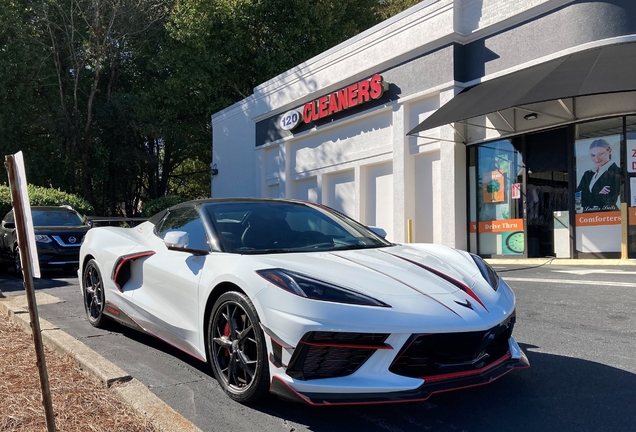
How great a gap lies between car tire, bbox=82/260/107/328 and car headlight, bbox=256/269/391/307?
2779 millimetres

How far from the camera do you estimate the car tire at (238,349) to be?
3.08m

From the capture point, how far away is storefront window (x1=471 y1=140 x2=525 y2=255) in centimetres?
1299

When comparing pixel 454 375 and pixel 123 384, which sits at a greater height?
pixel 454 375

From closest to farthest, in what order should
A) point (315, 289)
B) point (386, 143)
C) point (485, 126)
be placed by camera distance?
1. point (315, 289)
2. point (485, 126)
3. point (386, 143)

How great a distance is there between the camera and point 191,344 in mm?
3746

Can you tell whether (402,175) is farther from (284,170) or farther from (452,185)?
(284,170)

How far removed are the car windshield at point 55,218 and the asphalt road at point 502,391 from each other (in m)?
6.89

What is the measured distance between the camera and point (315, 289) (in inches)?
117

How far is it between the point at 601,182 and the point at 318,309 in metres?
10.5

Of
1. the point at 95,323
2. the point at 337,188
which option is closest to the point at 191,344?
the point at 95,323

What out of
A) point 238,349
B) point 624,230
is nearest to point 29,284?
point 238,349

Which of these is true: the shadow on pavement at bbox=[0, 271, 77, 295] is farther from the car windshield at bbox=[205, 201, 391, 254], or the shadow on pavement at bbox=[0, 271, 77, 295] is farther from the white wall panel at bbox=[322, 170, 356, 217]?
the white wall panel at bbox=[322, 170, 356, 217]

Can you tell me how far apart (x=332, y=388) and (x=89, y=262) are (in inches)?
147

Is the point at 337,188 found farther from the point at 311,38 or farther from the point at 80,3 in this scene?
the point at 80,3
